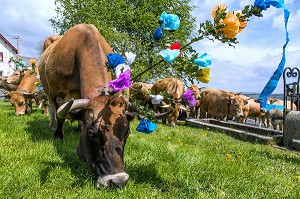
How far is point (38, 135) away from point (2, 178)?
2780mm

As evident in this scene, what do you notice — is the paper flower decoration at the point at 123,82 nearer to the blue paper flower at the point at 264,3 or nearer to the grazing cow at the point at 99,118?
the grazing cow at the point at 99,118

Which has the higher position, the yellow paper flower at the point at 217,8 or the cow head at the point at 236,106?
the yellow paper flower at the point at 217,8

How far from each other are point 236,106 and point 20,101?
12.8 metres

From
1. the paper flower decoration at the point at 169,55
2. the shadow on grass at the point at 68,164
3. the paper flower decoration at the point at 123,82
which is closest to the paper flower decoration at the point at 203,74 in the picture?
the paper flower decoration at the point at 169,55

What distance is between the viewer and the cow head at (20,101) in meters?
9.98

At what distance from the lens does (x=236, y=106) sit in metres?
17.8

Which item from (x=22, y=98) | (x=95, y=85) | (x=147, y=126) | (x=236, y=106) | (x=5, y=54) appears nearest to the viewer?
(x=147, y=126)

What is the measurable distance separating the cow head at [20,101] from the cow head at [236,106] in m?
12.3

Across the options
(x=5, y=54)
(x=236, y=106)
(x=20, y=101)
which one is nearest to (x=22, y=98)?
(x=20, y=101)

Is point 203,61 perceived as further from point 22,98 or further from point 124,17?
point 124,17

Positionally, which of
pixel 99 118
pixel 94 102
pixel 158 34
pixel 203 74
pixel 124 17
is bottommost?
pixel 99 118

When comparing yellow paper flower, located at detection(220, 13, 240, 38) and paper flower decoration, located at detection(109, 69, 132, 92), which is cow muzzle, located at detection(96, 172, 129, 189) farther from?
yellow paper flower, located at detection(220, 13, 240, 38)

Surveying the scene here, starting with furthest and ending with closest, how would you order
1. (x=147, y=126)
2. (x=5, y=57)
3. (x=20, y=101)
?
(x=5, y=57) → (x=20, y=101) → (x=147, y=126)

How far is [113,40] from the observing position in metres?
20.9
